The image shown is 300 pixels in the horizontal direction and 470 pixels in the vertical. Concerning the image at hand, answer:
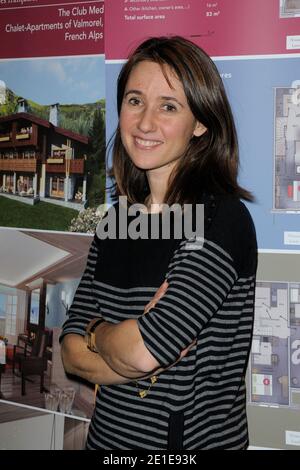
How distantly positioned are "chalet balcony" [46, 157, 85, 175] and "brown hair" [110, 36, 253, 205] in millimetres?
559

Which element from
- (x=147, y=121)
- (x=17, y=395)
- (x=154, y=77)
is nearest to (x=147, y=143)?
(x=147, y=121)

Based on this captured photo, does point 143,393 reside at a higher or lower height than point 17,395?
higher

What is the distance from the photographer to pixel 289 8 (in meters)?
1.65

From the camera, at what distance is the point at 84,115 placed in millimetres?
1945

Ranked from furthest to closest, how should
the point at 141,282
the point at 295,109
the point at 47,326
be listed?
the point at 47,326 < the point at 295,109 < the point at 141,282

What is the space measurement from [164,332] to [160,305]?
2.4 inches

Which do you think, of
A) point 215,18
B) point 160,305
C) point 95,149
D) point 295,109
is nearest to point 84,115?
point 95,149

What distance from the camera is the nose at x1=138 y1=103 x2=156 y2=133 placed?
1.34 metres

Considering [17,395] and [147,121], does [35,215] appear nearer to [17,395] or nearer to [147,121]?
[17,395]

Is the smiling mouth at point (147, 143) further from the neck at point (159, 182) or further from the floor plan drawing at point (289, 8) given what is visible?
the floor plan drawing at point (289, 8)

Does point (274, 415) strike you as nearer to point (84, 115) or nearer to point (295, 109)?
point (295, 109)

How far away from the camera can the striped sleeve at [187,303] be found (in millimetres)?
1188

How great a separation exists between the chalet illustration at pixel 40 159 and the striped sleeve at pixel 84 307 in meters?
0.49

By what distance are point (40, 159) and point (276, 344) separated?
109 cm
